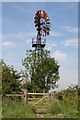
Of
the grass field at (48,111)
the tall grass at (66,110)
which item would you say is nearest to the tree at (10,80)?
the grass field at (48,111)

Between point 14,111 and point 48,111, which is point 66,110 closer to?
point 48,111

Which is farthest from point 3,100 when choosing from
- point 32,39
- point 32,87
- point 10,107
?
point 32,39

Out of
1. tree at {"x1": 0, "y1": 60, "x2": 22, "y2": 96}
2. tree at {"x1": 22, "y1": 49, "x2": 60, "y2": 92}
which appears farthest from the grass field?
tree at {"x1": 22, "y1": 49, "x2": 60, "y2": 92}

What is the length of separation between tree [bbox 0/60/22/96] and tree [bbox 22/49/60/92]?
602 centimetres

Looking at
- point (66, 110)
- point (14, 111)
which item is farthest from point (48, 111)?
point (14, 111)

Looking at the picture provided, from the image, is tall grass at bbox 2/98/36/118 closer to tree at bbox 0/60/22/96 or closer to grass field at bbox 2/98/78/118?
grass field at bbox 2/98/78/118

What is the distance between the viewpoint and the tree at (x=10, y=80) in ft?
48.6

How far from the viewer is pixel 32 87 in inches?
841

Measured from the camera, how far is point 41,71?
70.7ft

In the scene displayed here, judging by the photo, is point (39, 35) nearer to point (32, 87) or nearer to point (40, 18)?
point (40, 18)

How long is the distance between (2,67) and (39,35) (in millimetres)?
9312

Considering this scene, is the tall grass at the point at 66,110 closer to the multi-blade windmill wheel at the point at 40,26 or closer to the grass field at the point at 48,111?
the grass field at the point at 48,111

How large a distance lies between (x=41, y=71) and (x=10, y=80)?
7.10 metres

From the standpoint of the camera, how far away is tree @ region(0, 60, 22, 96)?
583 inches
